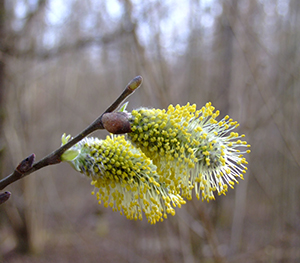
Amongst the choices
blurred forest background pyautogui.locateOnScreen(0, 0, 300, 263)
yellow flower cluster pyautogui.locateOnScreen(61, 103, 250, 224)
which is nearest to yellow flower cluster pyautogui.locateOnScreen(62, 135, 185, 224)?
yellow flower cluster pyautogui.locateOnScreen(61, 103, 250, 224)

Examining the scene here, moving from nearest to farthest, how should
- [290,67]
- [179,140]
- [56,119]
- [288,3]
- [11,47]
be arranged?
[179,140]
[11,47]
[290,67]
[288,3]
[56,119]

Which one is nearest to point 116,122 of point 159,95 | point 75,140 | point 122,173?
point 75,140

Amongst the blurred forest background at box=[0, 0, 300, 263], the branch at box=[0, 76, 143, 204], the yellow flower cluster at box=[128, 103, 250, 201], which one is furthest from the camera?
the blurred forest background at box=[0, 0, 300, 263]

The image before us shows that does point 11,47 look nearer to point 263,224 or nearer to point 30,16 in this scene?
point 30,16

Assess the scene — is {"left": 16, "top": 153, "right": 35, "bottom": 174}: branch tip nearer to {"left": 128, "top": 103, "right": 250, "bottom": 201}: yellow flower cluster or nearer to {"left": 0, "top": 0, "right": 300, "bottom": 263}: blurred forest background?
{"left": 128, "top": 103, "right": 250, "bottom": 201}: yellow flower cluster

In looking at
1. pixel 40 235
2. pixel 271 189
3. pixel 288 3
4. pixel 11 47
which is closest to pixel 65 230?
pixel 40 235
